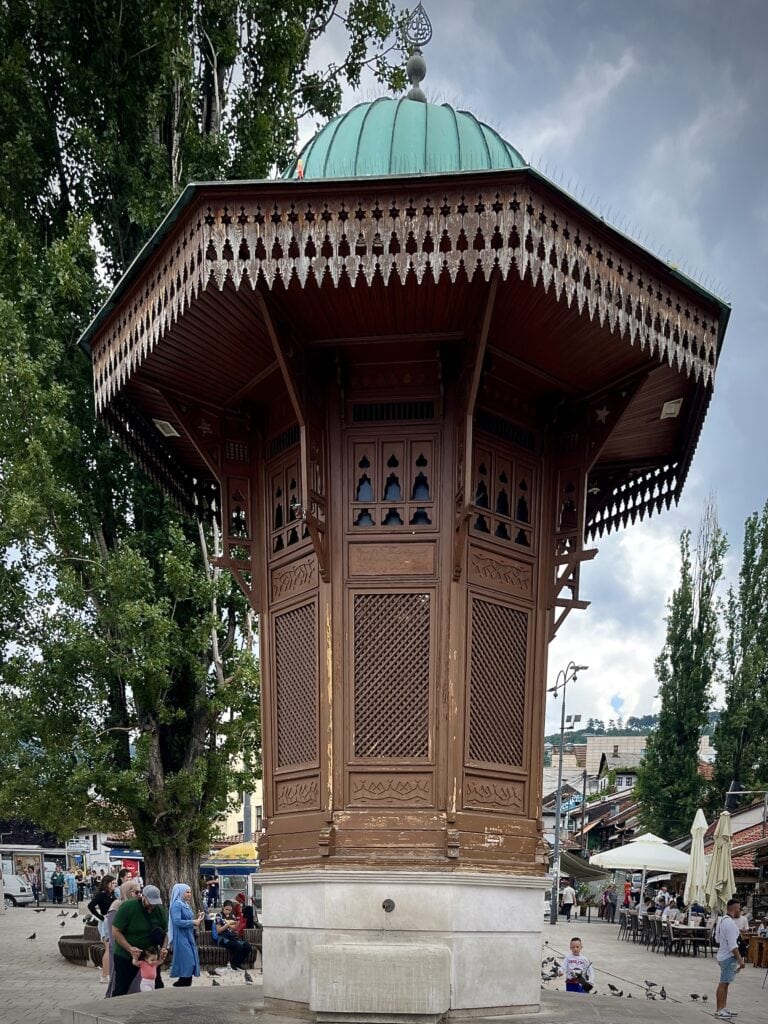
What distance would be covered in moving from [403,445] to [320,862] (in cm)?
349

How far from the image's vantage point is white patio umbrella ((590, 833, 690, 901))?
93.9ft

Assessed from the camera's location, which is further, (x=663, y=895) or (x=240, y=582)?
(x=663, y=895)

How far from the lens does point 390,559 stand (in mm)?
9469

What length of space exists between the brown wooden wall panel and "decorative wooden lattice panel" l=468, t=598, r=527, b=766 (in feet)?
1.84

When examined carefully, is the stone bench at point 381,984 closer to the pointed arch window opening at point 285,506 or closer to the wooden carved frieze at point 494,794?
the wooden carved frieze at point 494,794

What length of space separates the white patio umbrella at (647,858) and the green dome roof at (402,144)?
73.7 feet

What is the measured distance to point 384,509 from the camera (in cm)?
959

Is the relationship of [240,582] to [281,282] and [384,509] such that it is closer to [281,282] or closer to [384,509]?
[384,509]

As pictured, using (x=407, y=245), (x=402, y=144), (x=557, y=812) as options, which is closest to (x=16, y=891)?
(x=557, y=812)

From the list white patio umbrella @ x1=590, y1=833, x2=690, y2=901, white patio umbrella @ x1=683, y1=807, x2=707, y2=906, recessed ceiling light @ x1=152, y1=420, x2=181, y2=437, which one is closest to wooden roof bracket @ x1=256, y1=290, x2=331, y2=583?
recessed ceiling light @ x1=152, y1=420, x2=181, y2=437

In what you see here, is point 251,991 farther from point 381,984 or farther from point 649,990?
point 649,990

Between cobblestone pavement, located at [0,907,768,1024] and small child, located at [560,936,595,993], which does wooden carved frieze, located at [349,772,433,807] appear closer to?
cobblestone pavement, located at [0,907,768,1024]

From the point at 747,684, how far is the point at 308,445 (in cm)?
2990

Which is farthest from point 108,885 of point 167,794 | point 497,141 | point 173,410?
point 497,141
